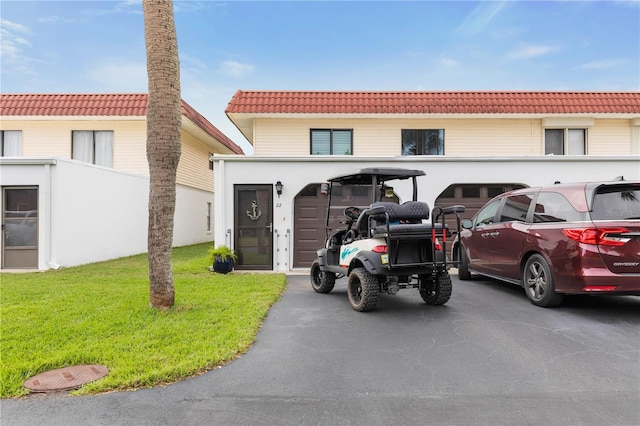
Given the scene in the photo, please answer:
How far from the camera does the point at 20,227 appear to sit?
36.3ft

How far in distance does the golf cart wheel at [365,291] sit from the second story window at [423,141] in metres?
10.0

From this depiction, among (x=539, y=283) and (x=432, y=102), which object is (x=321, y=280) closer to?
(x=539, y=283)

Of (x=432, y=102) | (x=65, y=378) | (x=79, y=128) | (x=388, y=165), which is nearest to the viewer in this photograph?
(x=65, y=378)

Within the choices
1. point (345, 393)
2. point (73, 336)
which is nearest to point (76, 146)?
point (73, 336)

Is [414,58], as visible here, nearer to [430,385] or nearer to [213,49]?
[213,49]

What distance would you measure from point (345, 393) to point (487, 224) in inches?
227

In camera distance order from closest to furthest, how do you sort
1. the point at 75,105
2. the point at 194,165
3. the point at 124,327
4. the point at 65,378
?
the point at 65,378, the point at 124,327, the point at 75,105, the point at 194,165

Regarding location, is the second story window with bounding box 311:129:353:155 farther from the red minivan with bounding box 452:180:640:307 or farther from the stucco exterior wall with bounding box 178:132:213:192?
the red minivan with bounding box 452:180:640:307

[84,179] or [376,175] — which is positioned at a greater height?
[84,179]

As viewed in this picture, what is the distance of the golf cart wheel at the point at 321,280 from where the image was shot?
779cm

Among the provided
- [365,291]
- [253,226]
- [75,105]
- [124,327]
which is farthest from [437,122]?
[75,105]

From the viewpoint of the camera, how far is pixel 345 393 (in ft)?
11.3

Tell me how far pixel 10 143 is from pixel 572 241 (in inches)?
802

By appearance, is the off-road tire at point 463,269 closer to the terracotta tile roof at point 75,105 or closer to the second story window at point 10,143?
the terracotta tile roof at point 75,105
